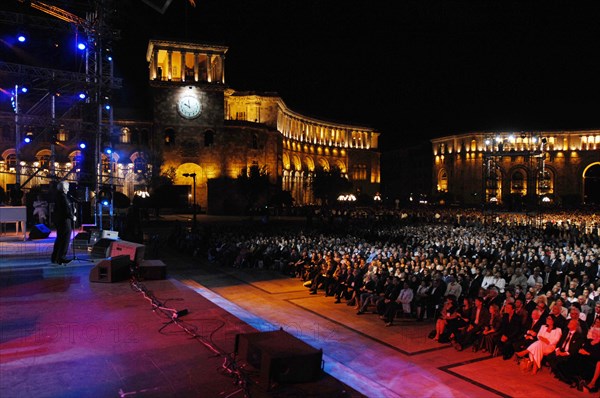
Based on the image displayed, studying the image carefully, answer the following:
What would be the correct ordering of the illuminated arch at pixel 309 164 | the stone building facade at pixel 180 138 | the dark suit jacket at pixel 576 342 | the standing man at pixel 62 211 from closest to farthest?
the dark suit jacket at pixel 576 342, the standing man at pixel 62 211, the stone building facade at pixel 180 138, the illuminated arch at pixel 309 164

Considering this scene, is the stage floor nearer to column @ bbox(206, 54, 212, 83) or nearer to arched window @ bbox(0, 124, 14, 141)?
arched window @ bbox(0, 124, 14, 141)

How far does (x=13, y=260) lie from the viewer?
1441 cm

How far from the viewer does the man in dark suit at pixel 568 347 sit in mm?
8820

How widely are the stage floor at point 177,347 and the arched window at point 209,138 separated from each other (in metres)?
43.4

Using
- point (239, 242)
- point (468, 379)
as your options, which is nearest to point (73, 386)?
point (468, 379)

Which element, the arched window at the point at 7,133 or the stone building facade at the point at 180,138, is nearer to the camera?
the arched window at the point at 7,133

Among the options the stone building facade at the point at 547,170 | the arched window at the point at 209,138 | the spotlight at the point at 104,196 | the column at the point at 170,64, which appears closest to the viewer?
the spotlight at the point at 104,196

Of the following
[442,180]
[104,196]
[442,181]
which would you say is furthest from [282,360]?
[442,180]

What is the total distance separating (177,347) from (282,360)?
2.03 meters

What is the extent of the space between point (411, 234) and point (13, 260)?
64.5 ft

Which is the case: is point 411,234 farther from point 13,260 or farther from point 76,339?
point 76,339

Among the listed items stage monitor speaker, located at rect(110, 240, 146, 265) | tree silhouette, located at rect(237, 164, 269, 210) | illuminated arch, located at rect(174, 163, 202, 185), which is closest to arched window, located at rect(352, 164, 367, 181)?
tree silhouette, located at rect(237, 164, 269, 210)

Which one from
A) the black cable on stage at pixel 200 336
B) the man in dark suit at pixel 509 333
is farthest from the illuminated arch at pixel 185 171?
the man in dark suit at pixel 509 333

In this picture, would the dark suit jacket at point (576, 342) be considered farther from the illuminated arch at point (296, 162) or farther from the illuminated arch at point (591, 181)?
the illuminated arch at point (591, 181)
